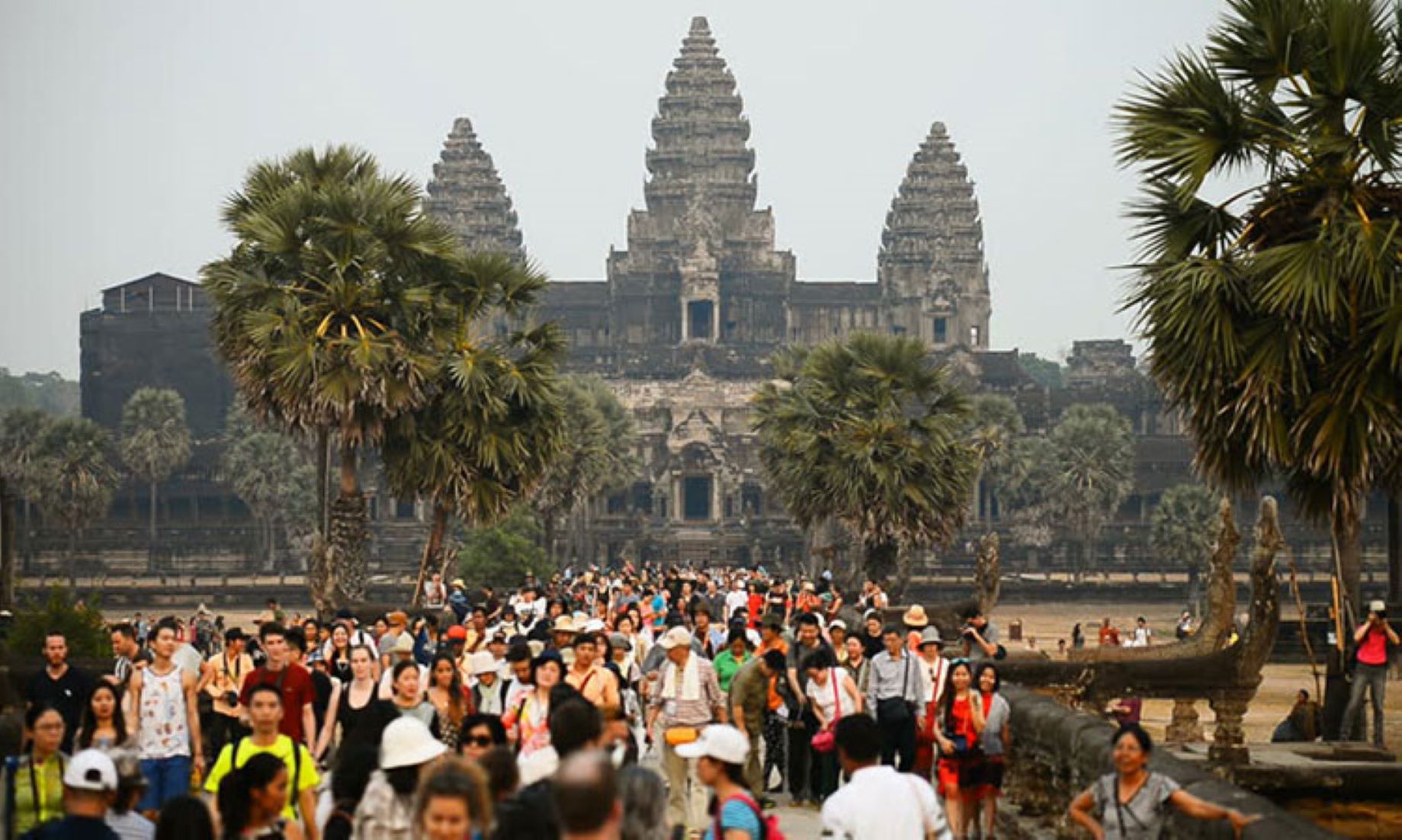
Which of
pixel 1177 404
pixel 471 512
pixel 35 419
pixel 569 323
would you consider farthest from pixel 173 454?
pixel 1177 404

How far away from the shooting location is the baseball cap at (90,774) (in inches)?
318

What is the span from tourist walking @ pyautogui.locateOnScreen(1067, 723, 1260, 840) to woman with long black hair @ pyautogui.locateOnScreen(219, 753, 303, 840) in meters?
3.35

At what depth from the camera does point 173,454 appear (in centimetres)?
9862

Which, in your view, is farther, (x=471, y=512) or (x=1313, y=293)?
(x=471, y=512)

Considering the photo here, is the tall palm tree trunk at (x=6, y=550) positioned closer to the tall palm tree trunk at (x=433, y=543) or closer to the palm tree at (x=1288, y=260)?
the tall palm tree trunk at (x=433, y=543)

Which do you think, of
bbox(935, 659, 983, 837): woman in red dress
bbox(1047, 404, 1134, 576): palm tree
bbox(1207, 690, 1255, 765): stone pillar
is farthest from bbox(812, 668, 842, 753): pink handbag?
bbox(1047, 404, 1134, 576): palm tree

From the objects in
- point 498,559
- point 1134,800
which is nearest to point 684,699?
point 1134,800

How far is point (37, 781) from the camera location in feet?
33.5

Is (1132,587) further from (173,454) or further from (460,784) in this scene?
(460,784)

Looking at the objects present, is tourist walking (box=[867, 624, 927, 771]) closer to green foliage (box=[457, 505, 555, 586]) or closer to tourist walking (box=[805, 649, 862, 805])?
tourist walking (box=[805, 649, 862, 805])

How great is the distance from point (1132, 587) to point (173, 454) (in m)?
Result: 43.1

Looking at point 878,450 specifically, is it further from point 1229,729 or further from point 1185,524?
point 1185,524

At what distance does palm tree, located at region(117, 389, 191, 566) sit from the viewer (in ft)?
321

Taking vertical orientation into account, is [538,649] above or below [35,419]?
below
